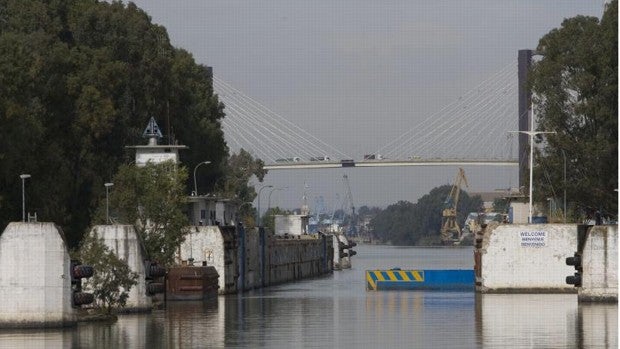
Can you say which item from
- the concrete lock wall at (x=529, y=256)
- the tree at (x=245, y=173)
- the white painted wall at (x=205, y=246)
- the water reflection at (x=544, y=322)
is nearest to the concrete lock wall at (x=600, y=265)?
the water reflection at (x=544, y=322)

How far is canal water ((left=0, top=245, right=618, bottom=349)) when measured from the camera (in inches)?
2359

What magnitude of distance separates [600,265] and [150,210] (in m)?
23.3

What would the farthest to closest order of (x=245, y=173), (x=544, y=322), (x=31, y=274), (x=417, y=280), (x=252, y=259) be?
(x=245, y=173)
(x=252, y=259)
(x=417, y=280)
(x=544, y=322)
(x=31, y=274)

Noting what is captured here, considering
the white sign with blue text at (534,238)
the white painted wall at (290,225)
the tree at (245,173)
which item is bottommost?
the white sign with blue text at (534,238)

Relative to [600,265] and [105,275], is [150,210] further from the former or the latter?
[600,265]

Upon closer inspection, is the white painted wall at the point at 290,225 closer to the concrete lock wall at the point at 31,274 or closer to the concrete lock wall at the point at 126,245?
the concrete lock wall at the point at 126,245

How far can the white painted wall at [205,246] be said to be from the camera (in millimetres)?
103812

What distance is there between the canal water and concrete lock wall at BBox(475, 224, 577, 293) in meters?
1.56

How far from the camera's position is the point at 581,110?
108m

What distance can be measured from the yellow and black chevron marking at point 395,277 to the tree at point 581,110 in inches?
375

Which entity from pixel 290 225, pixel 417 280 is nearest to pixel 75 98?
pixel 417 280

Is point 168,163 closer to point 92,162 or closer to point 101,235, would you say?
point 92,162

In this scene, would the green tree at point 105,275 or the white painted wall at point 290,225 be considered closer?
the green tree at point 105,275

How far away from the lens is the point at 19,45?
87.9 metres
